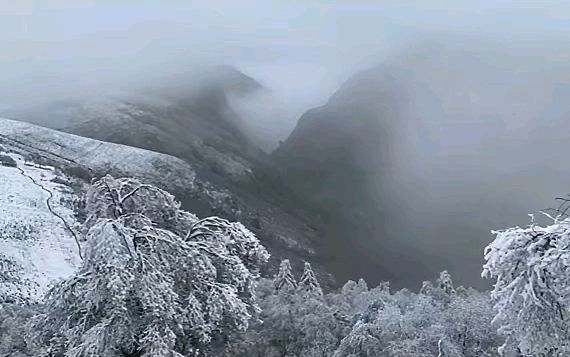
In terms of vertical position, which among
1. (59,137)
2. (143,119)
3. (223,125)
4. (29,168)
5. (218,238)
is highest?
(218,238)

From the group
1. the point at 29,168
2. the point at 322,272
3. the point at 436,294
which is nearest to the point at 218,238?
the point at 436,294

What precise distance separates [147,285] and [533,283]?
441 centimetres

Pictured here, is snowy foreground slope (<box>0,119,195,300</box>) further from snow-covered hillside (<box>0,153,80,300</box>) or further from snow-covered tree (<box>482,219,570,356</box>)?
snow-covered tree (<box>482,219,570,356</box>)

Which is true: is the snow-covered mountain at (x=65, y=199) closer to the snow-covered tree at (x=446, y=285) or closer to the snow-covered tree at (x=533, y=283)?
the snow-covered tree at (x=533, y=283)

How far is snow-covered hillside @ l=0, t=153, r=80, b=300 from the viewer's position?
147 feet

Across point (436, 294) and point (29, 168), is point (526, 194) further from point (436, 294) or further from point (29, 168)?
point (29, 168)

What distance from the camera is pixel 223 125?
19650cm

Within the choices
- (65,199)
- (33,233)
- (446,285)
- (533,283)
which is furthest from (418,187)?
(533,283)

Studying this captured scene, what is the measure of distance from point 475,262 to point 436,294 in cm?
6482

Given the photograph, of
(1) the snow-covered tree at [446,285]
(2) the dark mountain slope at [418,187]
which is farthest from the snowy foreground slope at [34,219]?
(2) the dark mountain slope at [418,187]

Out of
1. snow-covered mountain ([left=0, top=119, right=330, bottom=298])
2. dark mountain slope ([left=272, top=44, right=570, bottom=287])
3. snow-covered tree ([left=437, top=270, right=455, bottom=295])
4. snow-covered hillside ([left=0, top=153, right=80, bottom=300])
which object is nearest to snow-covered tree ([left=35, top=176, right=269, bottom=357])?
snow-covered mountain ([left=0, top=119, right=330, bottom=298])

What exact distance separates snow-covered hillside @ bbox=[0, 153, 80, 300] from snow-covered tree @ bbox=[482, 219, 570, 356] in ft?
130

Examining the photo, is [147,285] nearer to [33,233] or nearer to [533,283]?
[533,283]

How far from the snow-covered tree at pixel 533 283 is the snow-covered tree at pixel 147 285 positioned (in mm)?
3550
